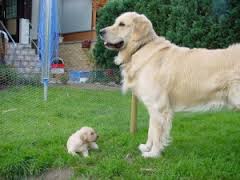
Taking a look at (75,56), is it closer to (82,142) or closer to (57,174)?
(82,142)

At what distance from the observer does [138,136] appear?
19.0 ft

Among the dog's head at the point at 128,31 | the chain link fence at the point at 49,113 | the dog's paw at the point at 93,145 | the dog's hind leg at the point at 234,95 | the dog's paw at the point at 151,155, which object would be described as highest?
the dog's head at the point at 128,31

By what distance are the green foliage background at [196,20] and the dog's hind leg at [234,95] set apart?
4.88 m

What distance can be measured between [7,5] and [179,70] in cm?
1486

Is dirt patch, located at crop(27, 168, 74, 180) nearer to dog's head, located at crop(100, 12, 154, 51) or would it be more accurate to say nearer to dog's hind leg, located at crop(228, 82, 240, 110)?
dog's head, located at crop(100, 12, 154, 51)

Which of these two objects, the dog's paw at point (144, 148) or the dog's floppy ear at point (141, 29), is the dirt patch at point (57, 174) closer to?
the dog's paw at point (144, 148)

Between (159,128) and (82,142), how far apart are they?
91cm

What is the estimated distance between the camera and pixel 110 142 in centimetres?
554

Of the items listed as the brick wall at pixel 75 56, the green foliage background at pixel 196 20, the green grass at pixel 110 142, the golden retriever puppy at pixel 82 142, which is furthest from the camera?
the brick wall at pixel 75 56

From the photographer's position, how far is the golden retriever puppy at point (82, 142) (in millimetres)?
4980

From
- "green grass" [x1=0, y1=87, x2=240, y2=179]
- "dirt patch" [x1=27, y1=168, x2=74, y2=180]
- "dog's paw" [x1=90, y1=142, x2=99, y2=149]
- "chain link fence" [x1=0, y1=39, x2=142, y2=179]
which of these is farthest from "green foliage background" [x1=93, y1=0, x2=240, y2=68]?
"dirt patch" [x1=27, y1=168, x2=74, y2=180]

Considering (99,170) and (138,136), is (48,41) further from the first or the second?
(99,170)

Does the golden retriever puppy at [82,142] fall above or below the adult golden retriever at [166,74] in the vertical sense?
below

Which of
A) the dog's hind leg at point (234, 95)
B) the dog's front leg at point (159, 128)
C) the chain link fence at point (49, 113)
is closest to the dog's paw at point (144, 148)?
the dog's front leg at point (159, 128)
